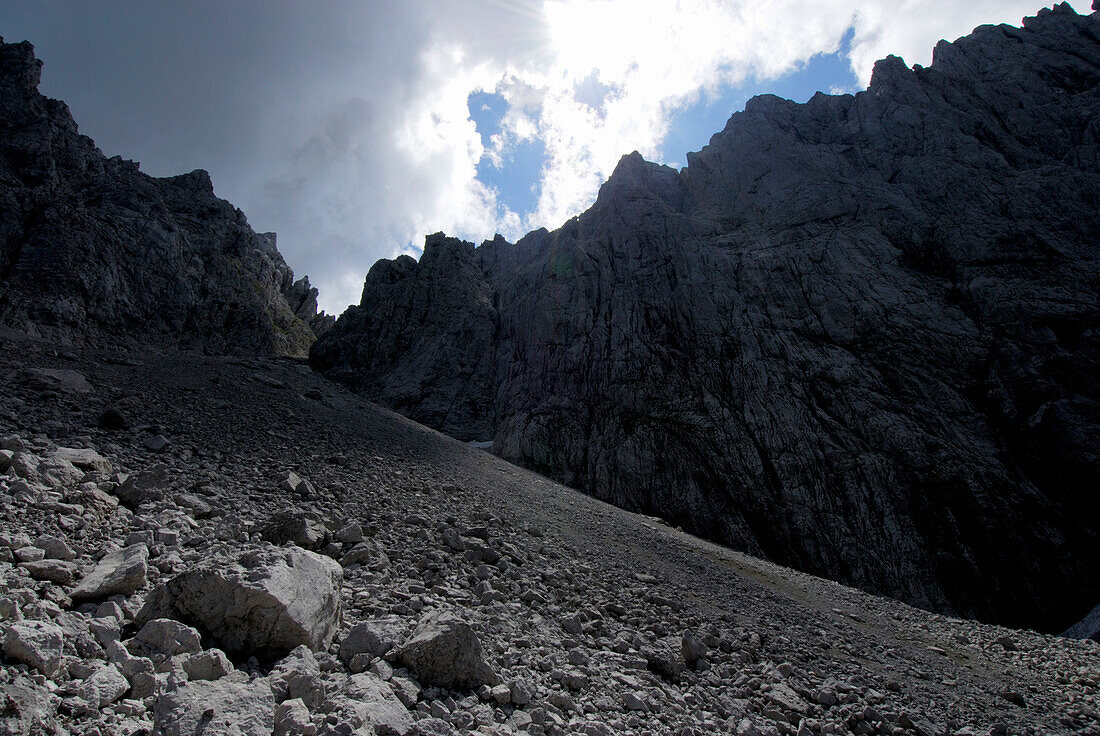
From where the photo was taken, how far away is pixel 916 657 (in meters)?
14.0

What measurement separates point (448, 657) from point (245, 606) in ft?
7.92

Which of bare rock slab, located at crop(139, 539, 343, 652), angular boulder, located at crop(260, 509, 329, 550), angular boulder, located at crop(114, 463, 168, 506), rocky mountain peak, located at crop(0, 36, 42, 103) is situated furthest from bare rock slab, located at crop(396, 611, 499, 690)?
rocky mountain peak, located at crop(0, 36, 42, 103)

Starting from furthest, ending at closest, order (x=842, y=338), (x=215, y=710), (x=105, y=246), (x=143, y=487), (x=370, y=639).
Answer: (x=842, y=338) → (x=105, y=246) → (x=143, y=487) → (x=370, y=639) → (x=215, y=710)

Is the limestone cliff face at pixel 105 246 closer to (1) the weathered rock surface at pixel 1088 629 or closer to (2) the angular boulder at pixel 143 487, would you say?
(2) the angular boulder at pixel 143 487

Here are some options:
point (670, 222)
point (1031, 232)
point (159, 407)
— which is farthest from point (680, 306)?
point (159, 407)

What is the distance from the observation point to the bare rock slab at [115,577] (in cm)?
515

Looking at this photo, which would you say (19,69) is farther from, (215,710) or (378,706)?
(378,706)

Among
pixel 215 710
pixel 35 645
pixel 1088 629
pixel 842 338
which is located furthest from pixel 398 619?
pixel 842 338

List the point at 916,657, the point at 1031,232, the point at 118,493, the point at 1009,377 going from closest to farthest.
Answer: the point at 118,493 → the point at 916,657 → the point at 1009,377 → the point at 1031,232

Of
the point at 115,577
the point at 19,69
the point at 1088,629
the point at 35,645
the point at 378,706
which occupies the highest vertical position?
the point at 19,69

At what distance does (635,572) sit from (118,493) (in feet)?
39.9

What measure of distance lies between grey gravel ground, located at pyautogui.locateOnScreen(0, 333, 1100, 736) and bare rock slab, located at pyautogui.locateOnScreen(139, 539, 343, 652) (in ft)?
0.57

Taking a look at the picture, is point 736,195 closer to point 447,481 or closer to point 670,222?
point 670,222

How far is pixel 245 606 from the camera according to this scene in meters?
5.29
